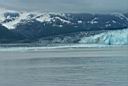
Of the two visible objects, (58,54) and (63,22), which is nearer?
(58,54)

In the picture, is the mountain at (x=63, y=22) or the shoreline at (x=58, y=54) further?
the mountain at (x=63, y=22)

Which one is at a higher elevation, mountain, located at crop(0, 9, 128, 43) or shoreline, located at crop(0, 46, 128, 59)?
shoreline, located at crop(0, 46, 128, 59)

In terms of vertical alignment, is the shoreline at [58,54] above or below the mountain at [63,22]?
above

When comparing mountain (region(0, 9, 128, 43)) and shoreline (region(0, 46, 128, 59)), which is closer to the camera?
shoreline (region(0, 46, 128, 59))

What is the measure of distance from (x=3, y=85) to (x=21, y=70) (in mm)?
7585

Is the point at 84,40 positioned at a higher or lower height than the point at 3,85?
lower

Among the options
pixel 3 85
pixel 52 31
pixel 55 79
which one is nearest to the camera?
pixel 3 85

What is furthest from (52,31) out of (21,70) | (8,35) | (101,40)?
(21,70)

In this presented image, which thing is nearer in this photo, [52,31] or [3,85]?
[3,85]

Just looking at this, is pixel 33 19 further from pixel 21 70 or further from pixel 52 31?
pixel 21 70

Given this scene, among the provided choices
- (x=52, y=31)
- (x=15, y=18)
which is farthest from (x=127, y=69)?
(x=15, y=18)

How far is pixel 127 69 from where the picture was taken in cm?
2959

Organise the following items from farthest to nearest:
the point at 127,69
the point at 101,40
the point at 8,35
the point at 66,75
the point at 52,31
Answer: the point at 52,31 < the point at 8,35 < the point at 101,40 < the point at 127,69 < the point at 66,75

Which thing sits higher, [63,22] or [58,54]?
[58,54]
